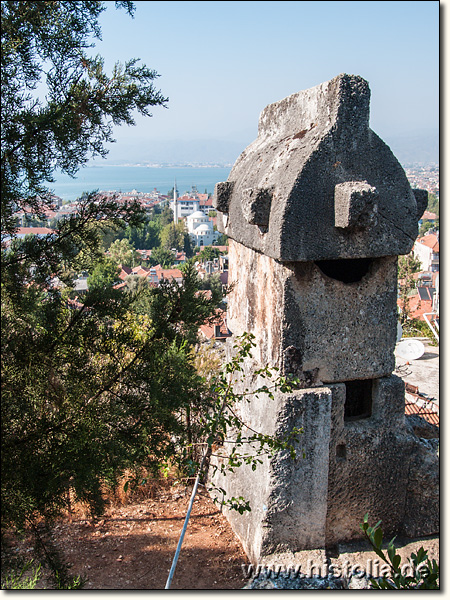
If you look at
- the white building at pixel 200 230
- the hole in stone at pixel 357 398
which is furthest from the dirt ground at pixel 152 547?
the white building at pixel 200 230

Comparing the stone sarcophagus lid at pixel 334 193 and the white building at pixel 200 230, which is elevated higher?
the stone sarcophagus lid at pixel 334 193

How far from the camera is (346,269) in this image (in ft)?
16.0

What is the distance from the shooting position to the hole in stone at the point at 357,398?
4.96 metres

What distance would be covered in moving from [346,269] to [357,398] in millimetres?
1155

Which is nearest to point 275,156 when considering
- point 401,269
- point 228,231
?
point 228,231

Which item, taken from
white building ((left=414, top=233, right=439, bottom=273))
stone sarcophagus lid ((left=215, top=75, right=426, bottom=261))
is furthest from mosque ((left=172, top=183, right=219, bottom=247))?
stone sarcophagus lid ((left=215, top=75, right=426, bottom=261))

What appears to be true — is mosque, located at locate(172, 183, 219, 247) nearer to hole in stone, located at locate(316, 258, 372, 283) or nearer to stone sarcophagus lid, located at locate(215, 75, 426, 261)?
hole in stone, located at locate(316, 258, 372, 283)

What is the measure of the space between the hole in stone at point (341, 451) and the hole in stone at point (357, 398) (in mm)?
350

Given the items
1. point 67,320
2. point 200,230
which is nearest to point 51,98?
point 67,320

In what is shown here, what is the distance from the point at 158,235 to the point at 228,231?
2841 inches

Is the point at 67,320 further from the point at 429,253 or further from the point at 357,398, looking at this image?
the point at 429,253

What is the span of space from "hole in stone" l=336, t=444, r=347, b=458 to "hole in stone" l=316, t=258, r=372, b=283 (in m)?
1.37

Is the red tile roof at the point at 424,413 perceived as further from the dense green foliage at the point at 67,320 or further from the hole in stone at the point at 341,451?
the dense green foliage at the point at 67,320

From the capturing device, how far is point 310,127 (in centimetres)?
448
